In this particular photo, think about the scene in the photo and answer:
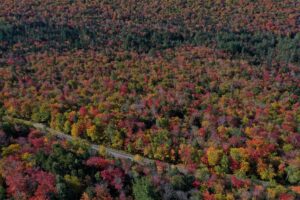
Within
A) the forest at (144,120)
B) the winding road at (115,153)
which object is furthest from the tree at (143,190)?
the winding road at (115,153)

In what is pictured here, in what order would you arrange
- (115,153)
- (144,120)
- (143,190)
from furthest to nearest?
(144,120), (115,153), (143,190)

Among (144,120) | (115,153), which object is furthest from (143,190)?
(144,120)

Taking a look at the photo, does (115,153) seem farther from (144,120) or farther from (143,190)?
(143,190)

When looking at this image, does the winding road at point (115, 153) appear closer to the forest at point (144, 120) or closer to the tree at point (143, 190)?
the forest at point (144, 120)

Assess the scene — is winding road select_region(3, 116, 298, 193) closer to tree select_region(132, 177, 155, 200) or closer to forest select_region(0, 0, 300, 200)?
forest select_region(0, 0, 300, 200)

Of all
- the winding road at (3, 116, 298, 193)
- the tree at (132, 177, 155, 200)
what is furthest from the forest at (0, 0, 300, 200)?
the winding road at (3, 116, 298, 193)

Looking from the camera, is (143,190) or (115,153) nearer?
(143,190)

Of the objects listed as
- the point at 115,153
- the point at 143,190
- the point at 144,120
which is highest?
the point at 143,190

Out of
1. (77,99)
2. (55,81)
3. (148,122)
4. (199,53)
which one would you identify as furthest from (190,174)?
(199,53)

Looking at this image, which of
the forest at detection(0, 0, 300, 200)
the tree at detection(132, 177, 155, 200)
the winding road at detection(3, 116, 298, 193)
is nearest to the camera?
the tree at detection(132, 177, 155, 200)

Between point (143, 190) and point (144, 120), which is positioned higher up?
point (143, 190)
